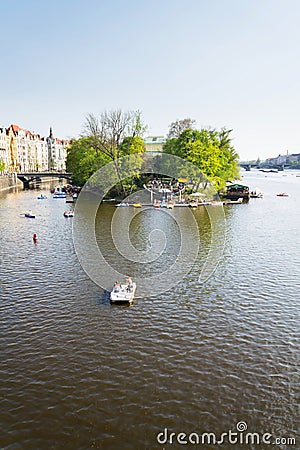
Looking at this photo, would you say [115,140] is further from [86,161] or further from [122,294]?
[122,294]

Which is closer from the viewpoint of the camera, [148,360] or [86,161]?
[148,360]

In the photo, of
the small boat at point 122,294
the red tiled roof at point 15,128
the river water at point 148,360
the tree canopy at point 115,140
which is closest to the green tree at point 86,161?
the tree canopy at point 115,140

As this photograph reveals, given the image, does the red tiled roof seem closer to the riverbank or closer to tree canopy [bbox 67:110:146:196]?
the riverbank

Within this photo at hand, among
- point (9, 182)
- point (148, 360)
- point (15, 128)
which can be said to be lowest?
point (148, 360)

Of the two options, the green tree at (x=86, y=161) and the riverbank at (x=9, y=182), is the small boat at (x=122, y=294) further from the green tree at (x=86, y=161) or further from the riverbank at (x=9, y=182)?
the riverbank at (x=9, y=182)

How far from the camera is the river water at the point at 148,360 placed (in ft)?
48.1

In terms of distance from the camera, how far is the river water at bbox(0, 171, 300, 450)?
14.7 metres

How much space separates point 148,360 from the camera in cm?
1922

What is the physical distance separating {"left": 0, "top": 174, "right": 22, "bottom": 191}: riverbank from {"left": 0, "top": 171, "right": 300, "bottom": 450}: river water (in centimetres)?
9445

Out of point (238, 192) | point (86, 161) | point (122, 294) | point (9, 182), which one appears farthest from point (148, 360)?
point (9, 182)

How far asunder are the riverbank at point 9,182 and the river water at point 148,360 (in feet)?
310

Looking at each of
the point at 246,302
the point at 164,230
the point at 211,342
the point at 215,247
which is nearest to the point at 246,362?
the point at 211,342

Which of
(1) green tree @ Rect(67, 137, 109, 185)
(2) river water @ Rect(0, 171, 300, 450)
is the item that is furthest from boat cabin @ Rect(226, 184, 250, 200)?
(2) river water @ Rect(0, 171, 300, 450)

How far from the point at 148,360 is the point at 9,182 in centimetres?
12492
